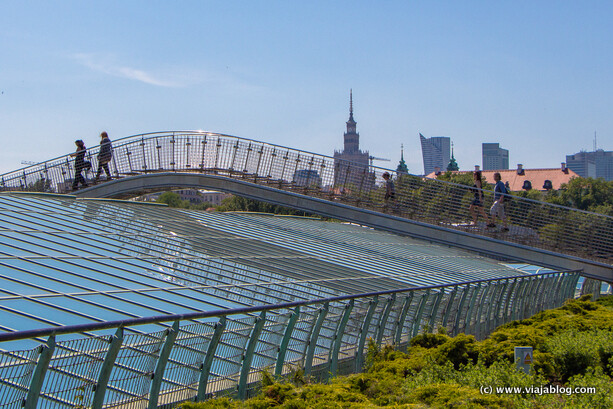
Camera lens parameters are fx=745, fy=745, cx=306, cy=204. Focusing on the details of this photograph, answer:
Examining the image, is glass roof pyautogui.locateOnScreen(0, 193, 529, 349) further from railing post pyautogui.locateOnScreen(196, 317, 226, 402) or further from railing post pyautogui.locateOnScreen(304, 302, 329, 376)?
railing post pyautogui.locateOnScreen(304, 302, 329, 376)

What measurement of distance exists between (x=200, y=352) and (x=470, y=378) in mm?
3672

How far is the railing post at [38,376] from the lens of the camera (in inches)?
235

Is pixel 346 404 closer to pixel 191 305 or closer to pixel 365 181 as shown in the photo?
pixel 191 305

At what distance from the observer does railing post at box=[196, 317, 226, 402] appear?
26.3 ft

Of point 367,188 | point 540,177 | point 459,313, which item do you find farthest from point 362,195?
point 540,177

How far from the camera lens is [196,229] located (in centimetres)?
1977

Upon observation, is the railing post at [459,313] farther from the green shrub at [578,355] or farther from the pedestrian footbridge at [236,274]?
the green shrub at [578,355]

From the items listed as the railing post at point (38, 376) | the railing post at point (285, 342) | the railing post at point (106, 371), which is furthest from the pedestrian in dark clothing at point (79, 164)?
the railing post at point (38, 376)

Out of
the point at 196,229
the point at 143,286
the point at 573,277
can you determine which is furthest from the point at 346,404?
the point at 573,277

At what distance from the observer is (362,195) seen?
2425cm

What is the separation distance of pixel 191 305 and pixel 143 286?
3.52 ft

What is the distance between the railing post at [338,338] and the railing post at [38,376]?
16.9 feet

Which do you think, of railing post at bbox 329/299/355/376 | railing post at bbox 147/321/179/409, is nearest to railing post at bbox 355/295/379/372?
railing post at bbox 329/299/355/376

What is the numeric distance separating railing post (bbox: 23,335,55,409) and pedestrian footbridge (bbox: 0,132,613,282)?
1802 centimetres
